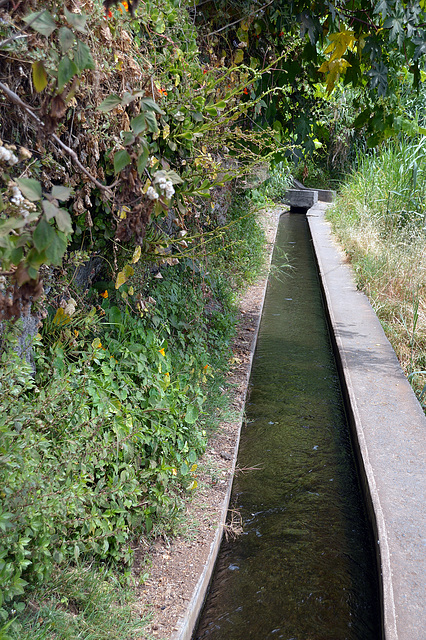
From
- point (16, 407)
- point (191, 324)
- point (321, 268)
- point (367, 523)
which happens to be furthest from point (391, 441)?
point (321, 268)

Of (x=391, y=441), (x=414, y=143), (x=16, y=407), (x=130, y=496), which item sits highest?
(x=414, y=143)

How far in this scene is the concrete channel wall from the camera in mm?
2273

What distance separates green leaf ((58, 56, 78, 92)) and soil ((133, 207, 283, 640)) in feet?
6.25

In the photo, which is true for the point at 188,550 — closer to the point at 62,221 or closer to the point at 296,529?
the point at 296,529

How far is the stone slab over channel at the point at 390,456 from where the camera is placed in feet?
7.52

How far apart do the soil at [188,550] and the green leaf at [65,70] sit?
1.90 metres

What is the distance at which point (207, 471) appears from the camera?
3.23 m

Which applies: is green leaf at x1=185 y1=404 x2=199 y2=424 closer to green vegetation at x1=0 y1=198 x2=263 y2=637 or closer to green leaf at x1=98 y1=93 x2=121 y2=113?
green vegetation at x1=0 y1=198 x2=263 y2=637

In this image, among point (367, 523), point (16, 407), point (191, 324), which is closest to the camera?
point (16, 407)

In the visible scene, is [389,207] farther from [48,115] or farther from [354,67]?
[48,115]

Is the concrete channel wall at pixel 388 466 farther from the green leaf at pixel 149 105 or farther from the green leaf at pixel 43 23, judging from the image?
the green leaf at pixel 43 23

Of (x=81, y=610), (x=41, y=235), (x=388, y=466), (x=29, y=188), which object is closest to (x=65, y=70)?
(x=29, y=188)

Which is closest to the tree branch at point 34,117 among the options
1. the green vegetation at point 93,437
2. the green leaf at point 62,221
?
the green leaf at point 62,221

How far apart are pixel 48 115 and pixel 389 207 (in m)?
7.34
